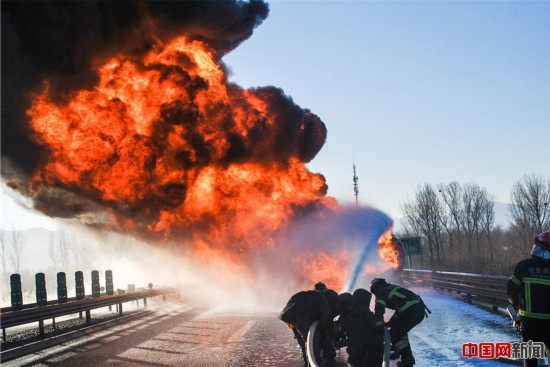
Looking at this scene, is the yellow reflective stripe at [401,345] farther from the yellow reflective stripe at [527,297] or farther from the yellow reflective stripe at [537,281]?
the yellow reflective stripe at [537,281]

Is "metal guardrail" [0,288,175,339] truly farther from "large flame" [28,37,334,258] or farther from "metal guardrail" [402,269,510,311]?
"metal guardrail" [402,269,510,311]

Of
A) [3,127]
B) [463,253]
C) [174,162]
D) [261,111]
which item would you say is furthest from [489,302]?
[463,253]

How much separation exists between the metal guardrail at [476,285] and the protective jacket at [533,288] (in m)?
8.54

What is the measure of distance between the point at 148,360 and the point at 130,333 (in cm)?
472

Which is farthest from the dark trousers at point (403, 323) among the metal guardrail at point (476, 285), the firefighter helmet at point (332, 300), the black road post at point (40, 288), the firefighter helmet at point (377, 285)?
the black road post at point (40, 288)

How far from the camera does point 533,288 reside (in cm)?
651

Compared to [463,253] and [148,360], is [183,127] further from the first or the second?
[463,253]

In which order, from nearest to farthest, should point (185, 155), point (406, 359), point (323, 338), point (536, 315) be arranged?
point (536, 315) → point (406, 359) → point (323, 338) → point (185, 155)

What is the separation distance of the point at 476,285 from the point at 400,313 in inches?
475

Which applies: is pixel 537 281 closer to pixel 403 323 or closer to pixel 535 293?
pixel 535 293

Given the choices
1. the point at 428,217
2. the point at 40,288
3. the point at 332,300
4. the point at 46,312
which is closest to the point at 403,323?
the point at 332,300

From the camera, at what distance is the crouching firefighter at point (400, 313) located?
24.1 ft

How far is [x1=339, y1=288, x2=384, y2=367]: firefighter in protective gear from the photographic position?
7270mm

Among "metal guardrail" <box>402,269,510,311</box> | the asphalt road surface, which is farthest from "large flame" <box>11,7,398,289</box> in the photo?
the asphalt road surface
